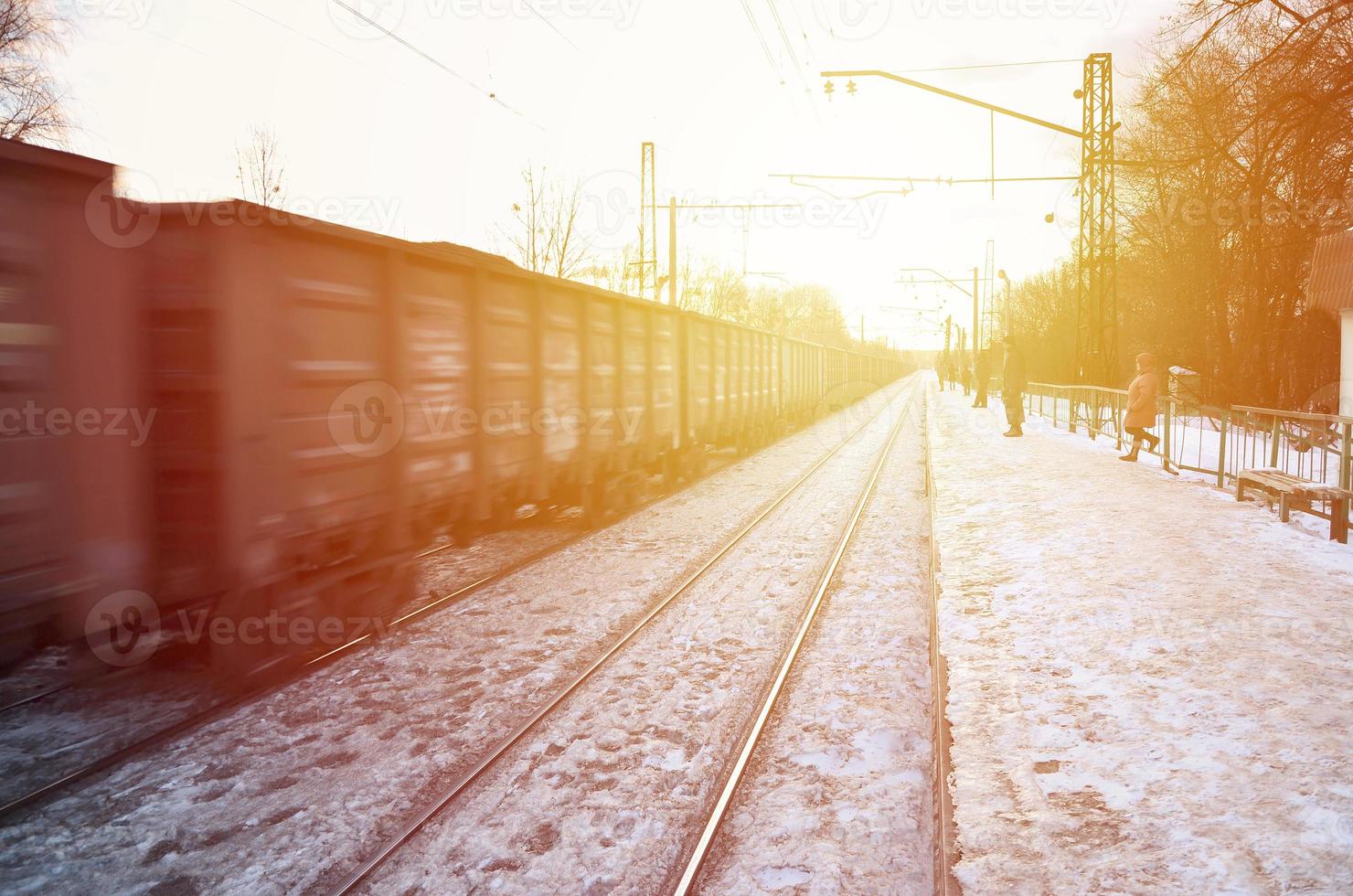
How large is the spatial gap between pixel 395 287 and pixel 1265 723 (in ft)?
18.4

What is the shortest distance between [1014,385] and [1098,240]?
399 centimetres

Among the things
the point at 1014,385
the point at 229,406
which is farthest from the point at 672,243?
the point at 229,406

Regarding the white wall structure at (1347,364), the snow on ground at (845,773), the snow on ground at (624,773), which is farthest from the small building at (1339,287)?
the snow on ground at (624,773)

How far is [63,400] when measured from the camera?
3.71m

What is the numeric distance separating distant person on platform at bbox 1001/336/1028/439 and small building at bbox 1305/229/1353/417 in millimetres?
6263

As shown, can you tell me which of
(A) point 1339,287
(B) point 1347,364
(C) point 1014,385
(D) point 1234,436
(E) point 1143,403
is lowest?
(D) point 1234,436

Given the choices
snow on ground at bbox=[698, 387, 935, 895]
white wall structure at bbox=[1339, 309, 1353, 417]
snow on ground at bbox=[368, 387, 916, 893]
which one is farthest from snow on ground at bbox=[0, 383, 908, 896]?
white wall structure at bbox=[1339, 309, 1353, 417]

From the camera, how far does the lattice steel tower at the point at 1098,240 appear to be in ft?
58.4

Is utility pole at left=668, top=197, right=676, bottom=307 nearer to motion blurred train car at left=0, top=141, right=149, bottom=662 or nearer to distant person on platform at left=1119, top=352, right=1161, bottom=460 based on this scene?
distant person on platform at left=1119, top=352, right=1161, bottom=460

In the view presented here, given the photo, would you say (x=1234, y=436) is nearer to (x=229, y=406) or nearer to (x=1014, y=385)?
(x=1014, y=385)

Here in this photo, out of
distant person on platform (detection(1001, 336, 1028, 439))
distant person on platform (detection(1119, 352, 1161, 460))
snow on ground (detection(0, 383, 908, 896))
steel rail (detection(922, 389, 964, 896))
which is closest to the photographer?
Answer: steel rail (detection(922, 389, 964, 896))

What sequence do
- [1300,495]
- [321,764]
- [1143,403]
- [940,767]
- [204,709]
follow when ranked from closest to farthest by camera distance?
[940,767] < [321,764] < [204,709] < [1300,495] < [1143,403]

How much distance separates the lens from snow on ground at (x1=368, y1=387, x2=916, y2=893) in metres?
3.00

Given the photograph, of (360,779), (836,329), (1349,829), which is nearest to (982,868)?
(1349,829)
